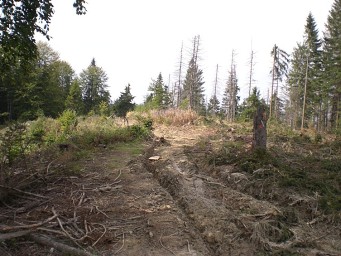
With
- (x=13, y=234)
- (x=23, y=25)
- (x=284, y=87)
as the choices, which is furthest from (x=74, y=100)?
(x=13, y=234)

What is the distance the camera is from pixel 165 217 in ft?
13.7

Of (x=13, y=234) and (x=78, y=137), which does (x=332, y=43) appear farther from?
(x=13, y=234)

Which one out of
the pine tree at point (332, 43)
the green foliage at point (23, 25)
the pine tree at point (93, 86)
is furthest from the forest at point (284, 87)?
the green foliage at point (23, 25)

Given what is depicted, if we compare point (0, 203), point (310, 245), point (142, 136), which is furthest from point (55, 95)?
point (310, 245)

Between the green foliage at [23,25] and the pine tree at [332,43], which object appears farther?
the pine tree at [332,43]

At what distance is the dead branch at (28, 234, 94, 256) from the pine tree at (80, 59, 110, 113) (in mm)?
47180

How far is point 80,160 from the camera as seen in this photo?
7.19 m

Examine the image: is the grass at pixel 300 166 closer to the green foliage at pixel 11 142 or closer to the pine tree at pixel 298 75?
the green foliage at pixel 11 142

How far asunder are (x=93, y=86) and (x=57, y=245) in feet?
161

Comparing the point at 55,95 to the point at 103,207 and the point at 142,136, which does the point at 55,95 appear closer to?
the point at 142,136

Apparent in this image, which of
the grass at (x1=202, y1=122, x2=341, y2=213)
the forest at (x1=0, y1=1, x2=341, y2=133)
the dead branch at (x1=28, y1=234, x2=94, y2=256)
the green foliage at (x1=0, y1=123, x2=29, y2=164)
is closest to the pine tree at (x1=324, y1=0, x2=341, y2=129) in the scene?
the forest at (x1=0, y1=1, x2=341, y2=133)

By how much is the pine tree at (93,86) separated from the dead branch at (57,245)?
155 feet

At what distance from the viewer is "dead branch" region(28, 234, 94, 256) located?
3.04 m

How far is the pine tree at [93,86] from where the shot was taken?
49.2m
